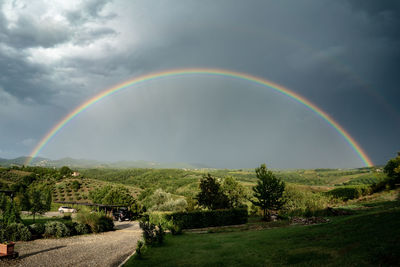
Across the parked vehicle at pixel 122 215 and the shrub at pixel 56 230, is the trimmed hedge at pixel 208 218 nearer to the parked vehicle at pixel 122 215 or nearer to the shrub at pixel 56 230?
the shrub at pixel 56 230

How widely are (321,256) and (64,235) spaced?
1965 centimetres

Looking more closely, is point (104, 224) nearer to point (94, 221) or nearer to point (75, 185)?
point (94, 221)

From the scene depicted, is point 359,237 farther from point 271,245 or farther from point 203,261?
point 203,261

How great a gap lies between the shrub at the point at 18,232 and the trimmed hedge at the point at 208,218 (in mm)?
13093

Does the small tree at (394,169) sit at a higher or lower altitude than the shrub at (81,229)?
higher

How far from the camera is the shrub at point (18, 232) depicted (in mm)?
16672

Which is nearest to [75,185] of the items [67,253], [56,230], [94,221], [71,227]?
[94,221]

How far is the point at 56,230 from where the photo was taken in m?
19.5

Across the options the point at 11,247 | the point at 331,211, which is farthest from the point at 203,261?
the point at 331,211

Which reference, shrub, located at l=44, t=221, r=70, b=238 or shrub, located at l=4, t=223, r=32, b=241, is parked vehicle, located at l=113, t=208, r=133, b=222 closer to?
shrub, located at l=44, t=221, r=70, b=238

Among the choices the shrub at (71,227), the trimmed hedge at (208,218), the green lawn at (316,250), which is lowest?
the trimmed hedge at (208,218)

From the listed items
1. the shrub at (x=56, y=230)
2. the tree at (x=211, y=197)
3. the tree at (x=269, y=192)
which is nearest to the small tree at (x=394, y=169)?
the tree at (x=269, y=192)

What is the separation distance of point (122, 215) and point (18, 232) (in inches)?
868

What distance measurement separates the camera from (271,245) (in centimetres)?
1176
